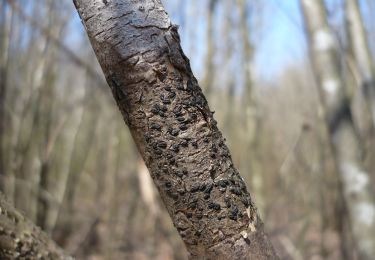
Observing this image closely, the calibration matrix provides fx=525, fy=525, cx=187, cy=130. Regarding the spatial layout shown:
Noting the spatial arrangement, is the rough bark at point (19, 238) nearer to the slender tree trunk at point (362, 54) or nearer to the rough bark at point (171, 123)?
the rough bark at point (171, 123)

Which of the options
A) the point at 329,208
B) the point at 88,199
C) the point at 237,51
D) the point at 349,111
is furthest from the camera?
the point at 88,199

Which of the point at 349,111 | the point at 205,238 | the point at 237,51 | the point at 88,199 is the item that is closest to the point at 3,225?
the point at 205,238

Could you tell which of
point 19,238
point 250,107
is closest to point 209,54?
point 250,107

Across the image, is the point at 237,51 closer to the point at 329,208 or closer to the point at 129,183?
the point at 329,208

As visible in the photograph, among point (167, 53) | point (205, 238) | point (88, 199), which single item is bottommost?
point (88, 199)

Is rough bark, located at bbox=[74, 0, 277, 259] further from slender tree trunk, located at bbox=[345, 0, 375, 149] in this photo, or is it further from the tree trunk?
the tree trunk

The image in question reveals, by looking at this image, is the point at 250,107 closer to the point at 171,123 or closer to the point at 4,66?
the point at 4,66
